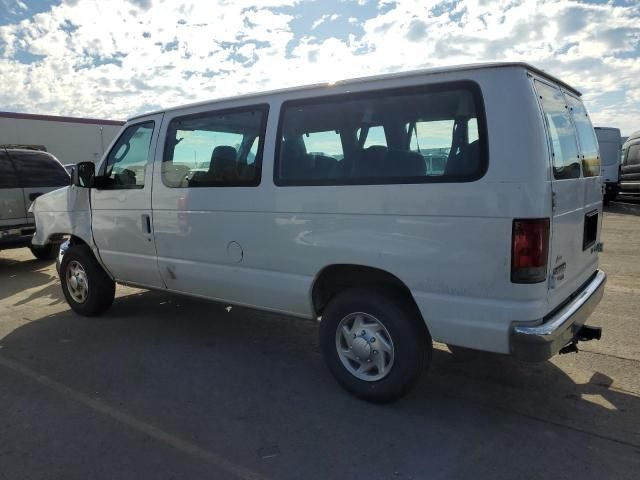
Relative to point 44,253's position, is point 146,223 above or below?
above

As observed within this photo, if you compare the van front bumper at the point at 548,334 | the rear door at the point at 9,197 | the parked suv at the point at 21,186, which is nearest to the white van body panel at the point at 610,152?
the van front bumper at the point at 548,334

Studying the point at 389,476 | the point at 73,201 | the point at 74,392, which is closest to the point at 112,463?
the point at 74,392

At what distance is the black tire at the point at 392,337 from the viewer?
10.6 ft

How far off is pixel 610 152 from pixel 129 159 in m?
17.1

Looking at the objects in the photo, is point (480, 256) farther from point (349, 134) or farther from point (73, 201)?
point (73, 201)

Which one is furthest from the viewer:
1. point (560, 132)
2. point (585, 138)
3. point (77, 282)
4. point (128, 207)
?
point (77, 282)

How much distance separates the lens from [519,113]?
2754 millimetres

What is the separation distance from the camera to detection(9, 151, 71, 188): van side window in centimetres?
848

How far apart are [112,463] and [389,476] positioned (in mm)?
1535

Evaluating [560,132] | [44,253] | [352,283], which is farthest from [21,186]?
[560,132]

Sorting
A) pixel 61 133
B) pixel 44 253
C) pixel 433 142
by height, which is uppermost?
pixel 61 133

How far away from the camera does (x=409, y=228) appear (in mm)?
3074

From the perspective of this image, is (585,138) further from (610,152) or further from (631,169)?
(631,169)

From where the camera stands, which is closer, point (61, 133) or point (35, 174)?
point (35, 174)
